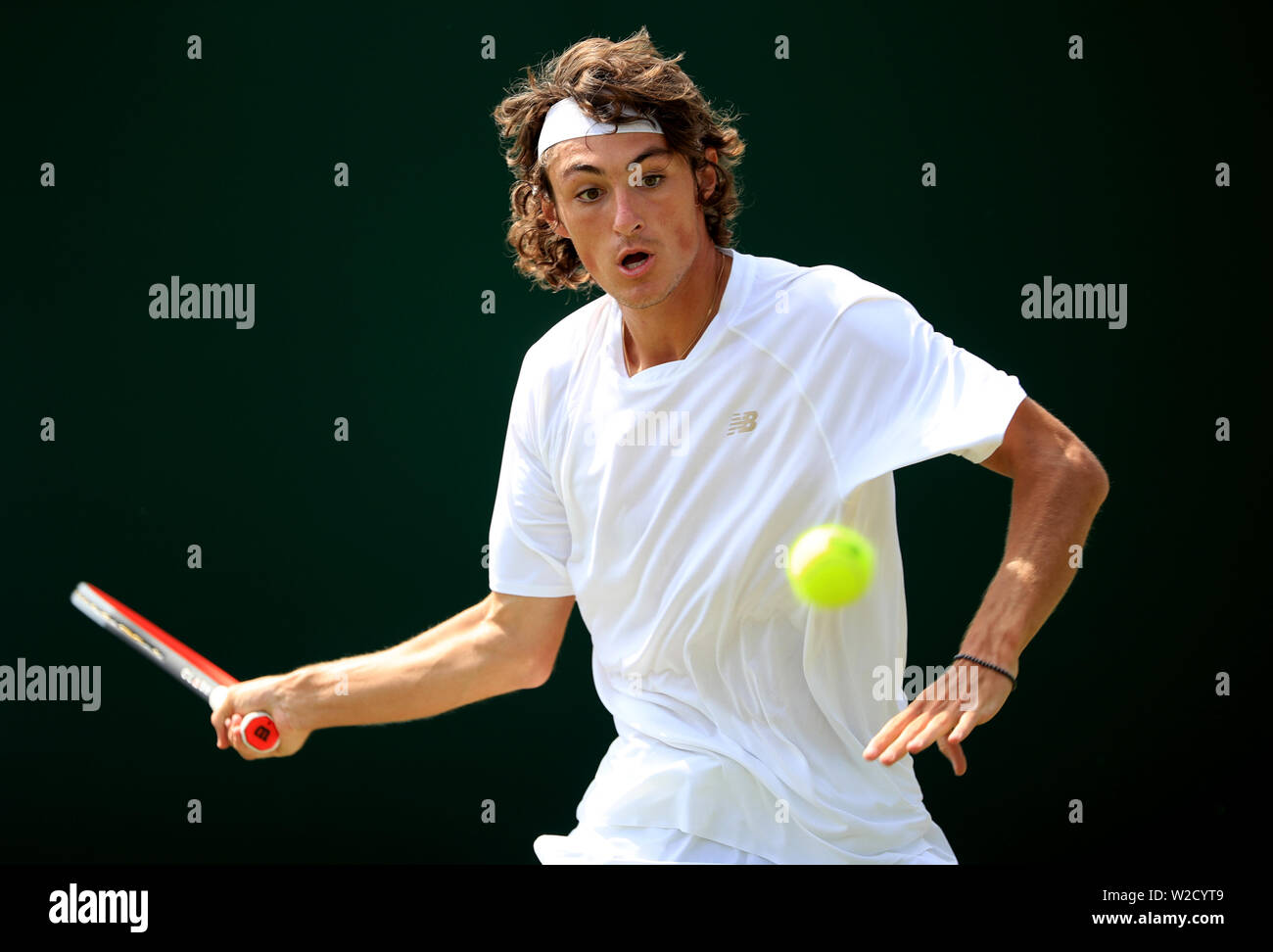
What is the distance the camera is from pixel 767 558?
2537 mm

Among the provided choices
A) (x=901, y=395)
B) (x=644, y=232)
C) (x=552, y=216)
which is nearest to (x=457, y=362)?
(x=552, y=216)

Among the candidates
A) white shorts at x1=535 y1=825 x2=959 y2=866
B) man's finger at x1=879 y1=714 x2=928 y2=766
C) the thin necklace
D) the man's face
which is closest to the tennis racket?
white shorts at x1=535 y1=825 x2=959 y2=866

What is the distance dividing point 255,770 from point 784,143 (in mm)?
2447

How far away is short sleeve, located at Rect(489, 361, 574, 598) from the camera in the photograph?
9.30 ft

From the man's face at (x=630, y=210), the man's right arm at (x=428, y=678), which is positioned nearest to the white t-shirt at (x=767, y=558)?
the man's face at (x=630, y=210)

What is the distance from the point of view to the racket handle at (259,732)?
2.91 m

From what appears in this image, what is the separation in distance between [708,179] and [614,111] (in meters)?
0.28

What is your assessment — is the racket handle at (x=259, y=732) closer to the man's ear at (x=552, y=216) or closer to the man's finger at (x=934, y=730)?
the man's ear at (x=552, y=216)

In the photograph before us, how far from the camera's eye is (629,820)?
101 inches

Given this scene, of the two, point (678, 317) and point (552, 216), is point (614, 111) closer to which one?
point (552, 216)

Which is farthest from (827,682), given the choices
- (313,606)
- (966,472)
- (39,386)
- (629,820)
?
(39,386)

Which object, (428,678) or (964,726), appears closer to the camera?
(964,726)

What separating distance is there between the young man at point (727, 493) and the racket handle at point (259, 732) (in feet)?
1.92

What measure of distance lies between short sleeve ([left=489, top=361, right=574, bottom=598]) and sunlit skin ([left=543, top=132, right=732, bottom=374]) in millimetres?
248
